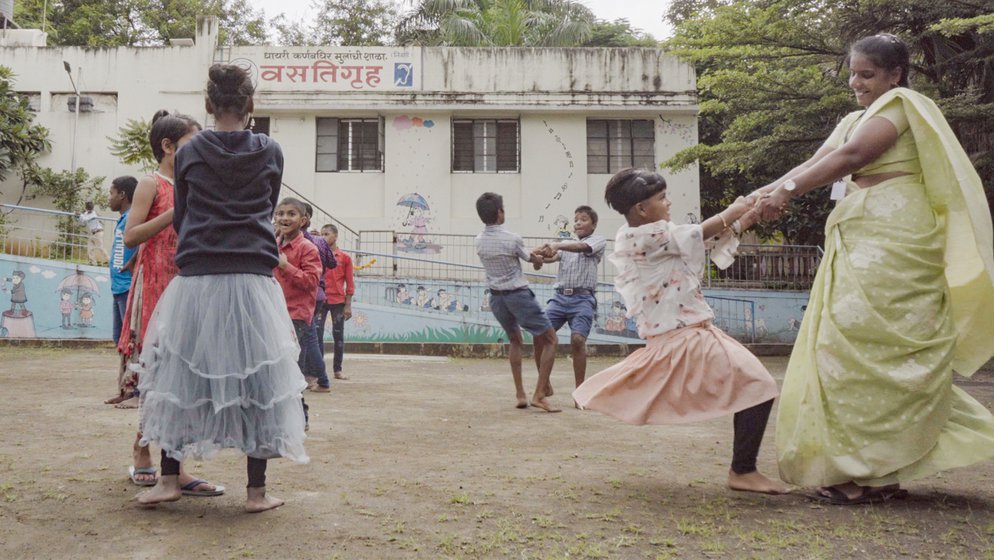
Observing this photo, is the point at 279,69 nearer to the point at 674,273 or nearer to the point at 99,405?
the point at 99,405

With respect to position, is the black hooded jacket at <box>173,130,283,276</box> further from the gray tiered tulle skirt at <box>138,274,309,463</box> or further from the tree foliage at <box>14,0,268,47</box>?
the tree foliage at <box>14,0,268,47</box>

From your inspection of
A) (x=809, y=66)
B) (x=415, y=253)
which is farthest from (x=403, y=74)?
(x=809, y=66)

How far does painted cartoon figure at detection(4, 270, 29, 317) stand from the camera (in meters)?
13.1

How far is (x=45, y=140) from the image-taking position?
62.2 feet

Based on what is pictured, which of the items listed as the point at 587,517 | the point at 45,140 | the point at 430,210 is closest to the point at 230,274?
the point at 587,517

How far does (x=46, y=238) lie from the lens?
13.3 metres

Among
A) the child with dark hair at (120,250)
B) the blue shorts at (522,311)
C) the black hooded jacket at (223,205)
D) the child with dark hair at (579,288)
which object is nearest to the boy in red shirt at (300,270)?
the child with dark hair at (120,250)

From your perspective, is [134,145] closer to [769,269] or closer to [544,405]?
[769,269]

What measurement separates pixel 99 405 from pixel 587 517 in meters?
4.58

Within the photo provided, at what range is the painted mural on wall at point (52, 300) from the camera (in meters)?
13.1

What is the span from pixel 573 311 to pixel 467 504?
4.05 meters

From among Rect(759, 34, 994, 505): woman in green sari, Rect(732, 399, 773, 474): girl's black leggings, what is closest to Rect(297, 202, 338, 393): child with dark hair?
Rect(732, 399, 773, 474): girl's black leggings

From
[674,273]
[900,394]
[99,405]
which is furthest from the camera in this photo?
[99,405]

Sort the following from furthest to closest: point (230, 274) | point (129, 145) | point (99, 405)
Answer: point (129, 145) → point (99, 405) → point (230, 274)
